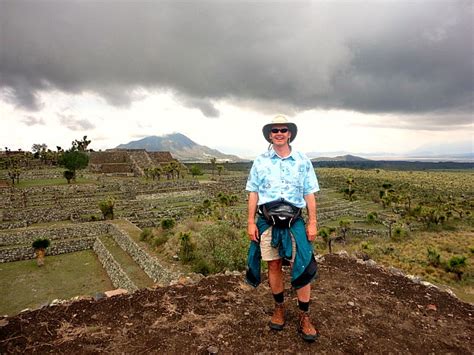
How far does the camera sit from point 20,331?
426 cm

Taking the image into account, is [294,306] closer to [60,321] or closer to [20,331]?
[60,321]

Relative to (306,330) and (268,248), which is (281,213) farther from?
(306,330)

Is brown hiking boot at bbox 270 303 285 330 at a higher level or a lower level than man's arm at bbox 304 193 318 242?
lower

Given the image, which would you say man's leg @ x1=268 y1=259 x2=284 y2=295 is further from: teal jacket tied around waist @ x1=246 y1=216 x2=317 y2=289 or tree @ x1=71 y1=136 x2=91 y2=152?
tree @ x1=71 y1=136 x2=91 y2=152

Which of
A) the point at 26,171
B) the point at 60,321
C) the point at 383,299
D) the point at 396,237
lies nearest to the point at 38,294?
the point at 60,321

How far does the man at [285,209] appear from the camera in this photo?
13.4ft

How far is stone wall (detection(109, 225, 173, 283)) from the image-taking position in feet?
45.4

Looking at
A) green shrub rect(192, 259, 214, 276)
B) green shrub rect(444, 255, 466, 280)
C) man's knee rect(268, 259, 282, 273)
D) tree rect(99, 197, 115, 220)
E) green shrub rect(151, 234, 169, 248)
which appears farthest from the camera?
tree rect(99, 197, 115, 220)

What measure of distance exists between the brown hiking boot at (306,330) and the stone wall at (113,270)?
11514 millimetres

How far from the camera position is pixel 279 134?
4121 millimetres

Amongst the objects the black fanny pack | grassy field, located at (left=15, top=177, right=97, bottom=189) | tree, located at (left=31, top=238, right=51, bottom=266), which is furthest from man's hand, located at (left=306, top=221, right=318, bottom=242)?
grassy field, located at (left=15, top=177, right=97, bottom=189)

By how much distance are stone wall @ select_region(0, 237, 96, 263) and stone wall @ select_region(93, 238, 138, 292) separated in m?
1.77

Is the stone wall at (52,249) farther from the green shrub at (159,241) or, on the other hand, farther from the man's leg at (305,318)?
the man's leg at (305,318)

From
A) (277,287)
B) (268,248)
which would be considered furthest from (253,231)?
(277,287)
